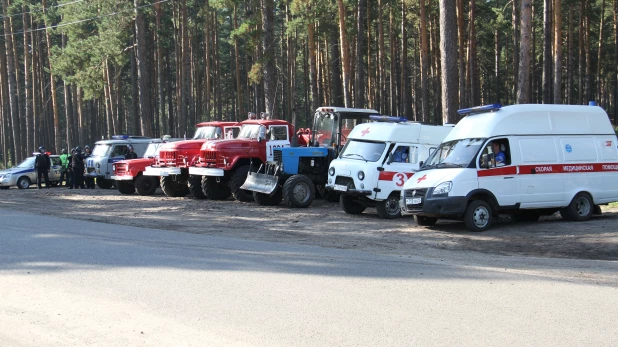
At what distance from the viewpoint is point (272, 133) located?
72.9ft

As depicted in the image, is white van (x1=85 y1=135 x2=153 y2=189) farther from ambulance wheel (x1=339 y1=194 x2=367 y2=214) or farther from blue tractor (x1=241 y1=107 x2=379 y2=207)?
ambulance wheel (x1=339 y1=194 x2=367 y2=214)

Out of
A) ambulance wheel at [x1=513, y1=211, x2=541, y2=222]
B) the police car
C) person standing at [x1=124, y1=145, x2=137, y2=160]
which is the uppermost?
person standing at [x1=124, y1=145, x2=137, y2=160]

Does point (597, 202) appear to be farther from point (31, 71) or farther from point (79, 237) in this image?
point (31, 71)

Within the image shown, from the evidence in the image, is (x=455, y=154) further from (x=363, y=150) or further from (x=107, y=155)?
(x=107, y=155)

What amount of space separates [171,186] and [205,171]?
3.74 m

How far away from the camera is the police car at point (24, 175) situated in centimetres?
3366

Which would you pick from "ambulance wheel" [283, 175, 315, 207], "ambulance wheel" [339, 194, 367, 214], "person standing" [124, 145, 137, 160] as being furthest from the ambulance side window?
"person standing" [124, 145, 137, 160]

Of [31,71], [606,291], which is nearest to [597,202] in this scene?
[606,291]

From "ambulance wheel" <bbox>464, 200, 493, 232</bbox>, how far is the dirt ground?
0.20 metres

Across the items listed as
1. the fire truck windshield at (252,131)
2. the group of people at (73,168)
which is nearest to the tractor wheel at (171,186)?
the fire truck windshield at (252,131)

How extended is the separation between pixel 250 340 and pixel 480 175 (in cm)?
987

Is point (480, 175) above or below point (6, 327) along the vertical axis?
above

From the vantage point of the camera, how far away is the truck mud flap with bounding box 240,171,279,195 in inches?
798

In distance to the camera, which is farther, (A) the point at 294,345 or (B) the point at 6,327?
(B) the point at 6,327
